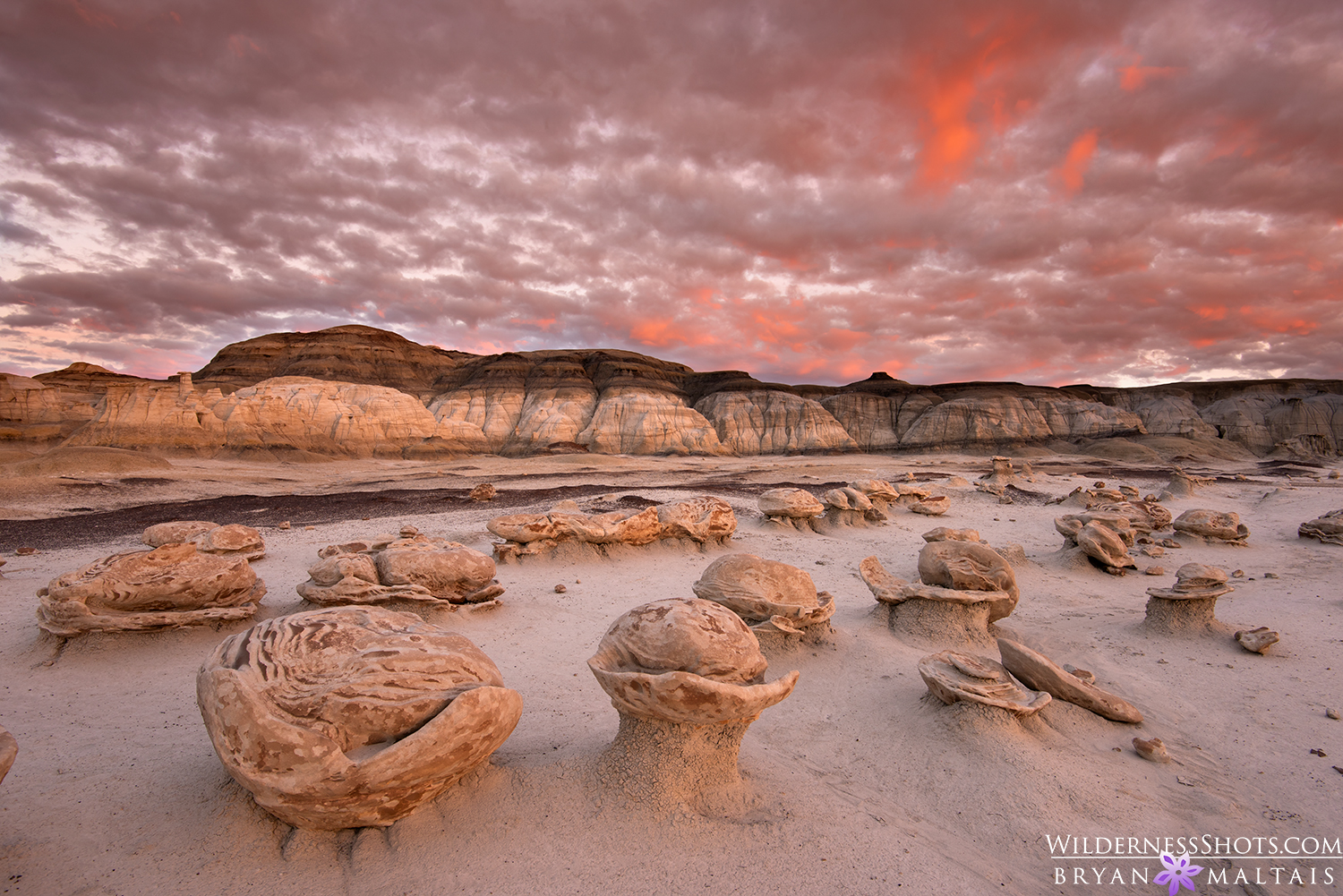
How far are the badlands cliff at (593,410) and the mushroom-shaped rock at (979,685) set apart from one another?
40.7 metres

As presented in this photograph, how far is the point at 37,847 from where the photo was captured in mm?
2248

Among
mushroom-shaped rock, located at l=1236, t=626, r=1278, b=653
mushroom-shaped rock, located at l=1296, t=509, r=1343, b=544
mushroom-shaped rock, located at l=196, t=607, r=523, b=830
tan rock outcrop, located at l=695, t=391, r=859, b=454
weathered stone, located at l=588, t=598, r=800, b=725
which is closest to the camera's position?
mushroom-shaped rock, located at l=196, t=607, r=523, b=830

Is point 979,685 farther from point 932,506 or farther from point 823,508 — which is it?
point 932,506

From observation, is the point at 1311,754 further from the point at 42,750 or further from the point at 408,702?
the point at 42,750

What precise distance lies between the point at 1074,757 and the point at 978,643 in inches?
83.8

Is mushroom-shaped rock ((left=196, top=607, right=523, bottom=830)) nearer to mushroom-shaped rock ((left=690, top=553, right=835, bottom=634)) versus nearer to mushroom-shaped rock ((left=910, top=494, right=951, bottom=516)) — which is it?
mushroom-shaped rock ((left=690, top=553, right=835, bottom=634))

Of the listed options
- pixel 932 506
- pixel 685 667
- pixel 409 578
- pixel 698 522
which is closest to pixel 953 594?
pixel 685 667

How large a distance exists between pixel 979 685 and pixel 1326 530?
11545 mm

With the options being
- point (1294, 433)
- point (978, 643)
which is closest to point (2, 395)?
point (978, 643)

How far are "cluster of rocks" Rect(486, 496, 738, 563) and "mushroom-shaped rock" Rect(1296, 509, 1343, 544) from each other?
Answer: 10.8m

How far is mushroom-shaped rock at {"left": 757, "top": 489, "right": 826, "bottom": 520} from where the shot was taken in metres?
11.6

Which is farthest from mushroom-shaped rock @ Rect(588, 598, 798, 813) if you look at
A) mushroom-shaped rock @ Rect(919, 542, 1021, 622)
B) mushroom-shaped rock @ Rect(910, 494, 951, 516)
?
mushroom-shaped rock @ Rect(910, 494, 951, 516)

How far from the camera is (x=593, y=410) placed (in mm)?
53594

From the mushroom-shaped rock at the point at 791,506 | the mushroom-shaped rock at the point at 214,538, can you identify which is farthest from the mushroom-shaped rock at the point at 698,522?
the mushroom-shaped rock at the point at 214,538
